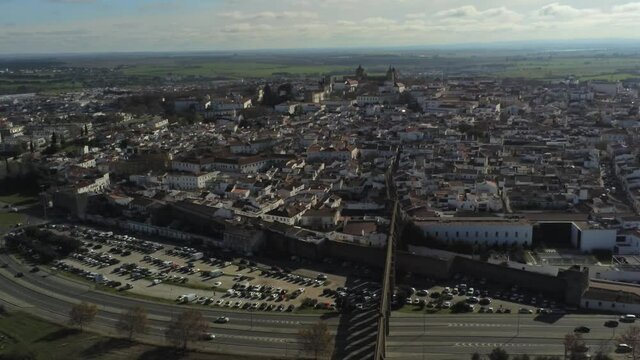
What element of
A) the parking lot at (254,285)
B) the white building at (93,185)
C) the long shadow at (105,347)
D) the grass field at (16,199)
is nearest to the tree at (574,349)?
the parking lot at (254,285)

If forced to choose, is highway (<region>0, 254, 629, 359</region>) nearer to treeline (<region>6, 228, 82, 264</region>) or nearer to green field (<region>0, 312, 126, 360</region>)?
green field (<region>0, 312, 126, 360</region>)

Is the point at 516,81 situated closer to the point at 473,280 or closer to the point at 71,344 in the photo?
the point at 473,280

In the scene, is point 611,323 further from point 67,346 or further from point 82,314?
point 67,346

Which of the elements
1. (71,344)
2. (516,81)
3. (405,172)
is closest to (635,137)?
(405,172)

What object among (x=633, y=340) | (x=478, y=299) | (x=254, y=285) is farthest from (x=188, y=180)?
(x=633, y=340)

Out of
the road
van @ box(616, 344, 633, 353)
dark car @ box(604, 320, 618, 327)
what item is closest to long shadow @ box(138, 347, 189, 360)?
the road

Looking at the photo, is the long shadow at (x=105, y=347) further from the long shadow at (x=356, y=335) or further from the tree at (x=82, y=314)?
the long shadow at (x=356, y=335)
